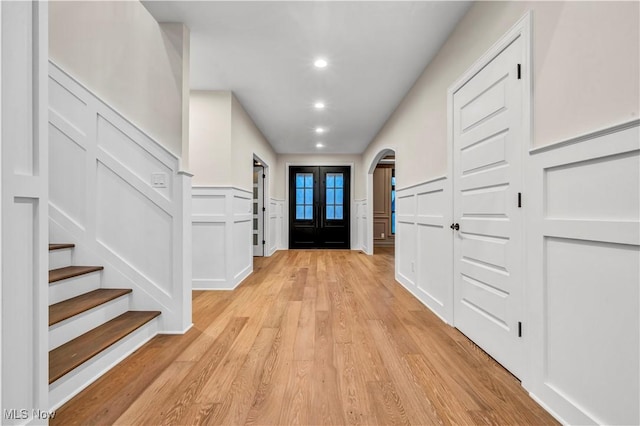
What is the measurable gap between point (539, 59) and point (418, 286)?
221 centimetres

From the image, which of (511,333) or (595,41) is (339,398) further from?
(595,41)

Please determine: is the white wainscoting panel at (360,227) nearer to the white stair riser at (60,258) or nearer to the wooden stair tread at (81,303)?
the wooden stair tread at (81,303)

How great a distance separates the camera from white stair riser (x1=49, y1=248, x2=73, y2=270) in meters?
1.86

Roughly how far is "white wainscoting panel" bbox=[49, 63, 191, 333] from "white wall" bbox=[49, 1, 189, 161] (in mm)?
105

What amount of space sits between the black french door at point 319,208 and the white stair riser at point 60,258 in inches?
213

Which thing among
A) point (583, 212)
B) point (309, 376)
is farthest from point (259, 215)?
point (583, 212)

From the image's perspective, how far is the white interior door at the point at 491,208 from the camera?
1549 mm

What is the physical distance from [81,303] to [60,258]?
434 millimetres

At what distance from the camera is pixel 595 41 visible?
1110mm

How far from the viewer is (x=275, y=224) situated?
6.73 metres

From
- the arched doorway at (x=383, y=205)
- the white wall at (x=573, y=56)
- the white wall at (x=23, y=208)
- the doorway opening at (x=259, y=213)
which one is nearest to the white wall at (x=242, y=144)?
the doorway opening at (x=259, y=213)

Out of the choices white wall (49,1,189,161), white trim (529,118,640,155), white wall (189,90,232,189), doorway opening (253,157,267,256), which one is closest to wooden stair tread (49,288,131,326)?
white wall (49,1,189,161)

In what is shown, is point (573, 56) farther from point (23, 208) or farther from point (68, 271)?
point (68, 271)

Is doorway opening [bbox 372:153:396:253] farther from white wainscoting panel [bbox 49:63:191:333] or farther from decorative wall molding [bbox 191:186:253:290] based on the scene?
white wainscoting panel [bbox 49:63:191:333]
